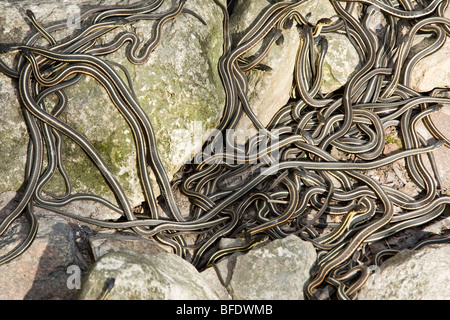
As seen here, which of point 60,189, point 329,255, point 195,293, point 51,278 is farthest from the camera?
point 60,189

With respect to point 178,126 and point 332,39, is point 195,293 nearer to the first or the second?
point 178,126

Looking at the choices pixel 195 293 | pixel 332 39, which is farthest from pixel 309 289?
pixel 332 39

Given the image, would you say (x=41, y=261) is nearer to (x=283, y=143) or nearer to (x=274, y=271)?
(x=274, y=271)

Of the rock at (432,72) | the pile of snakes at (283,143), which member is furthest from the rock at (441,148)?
the rock at (432,72)

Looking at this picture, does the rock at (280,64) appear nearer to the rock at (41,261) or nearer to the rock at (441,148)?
the rock at (441,148)

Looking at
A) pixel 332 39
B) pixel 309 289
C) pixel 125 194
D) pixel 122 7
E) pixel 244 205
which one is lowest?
pixel 309 289

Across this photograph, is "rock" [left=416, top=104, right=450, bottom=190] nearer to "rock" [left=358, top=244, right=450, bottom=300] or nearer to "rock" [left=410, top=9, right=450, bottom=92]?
"rock" [left=410, top=9, right=450, bottom=92]
